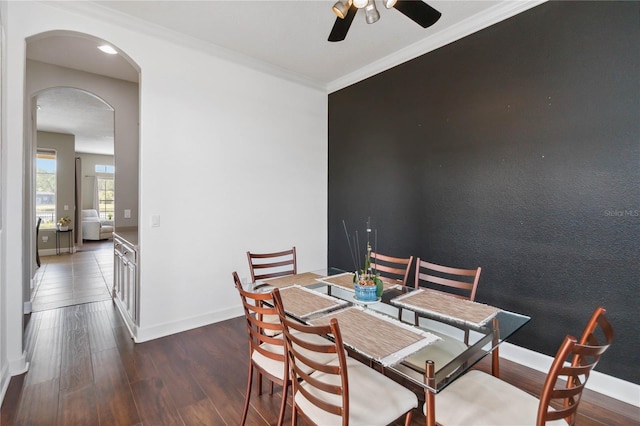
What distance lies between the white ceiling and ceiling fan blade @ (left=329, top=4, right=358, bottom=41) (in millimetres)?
576

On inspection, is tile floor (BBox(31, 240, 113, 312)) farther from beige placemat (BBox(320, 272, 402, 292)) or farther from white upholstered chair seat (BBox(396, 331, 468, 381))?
white upholstered chair seat (BBox(396, 331, 468, 381))

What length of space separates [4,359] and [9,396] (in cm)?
29

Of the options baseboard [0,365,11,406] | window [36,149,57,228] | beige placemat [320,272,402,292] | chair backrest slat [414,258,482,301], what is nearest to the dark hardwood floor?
baseboard [0,365,11,406]

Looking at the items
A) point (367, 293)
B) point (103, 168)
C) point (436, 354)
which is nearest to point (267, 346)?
point (367, 293)

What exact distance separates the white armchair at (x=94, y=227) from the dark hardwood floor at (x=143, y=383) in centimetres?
743

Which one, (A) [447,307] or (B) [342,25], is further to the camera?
(B) [342,25]

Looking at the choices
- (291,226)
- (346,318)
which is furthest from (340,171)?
(346,318)

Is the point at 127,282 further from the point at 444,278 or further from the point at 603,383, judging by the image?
the point at 603,383

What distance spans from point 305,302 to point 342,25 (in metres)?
1.89

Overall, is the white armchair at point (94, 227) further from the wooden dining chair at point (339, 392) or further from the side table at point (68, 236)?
the wooden dining chair at point (339, 392)

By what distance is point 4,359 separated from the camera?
7.25ft

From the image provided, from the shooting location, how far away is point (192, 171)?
10.6 feet

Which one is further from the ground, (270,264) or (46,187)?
(46,187)

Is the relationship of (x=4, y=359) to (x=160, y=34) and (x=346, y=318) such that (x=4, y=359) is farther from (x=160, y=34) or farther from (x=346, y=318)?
(x=160, y=34)
